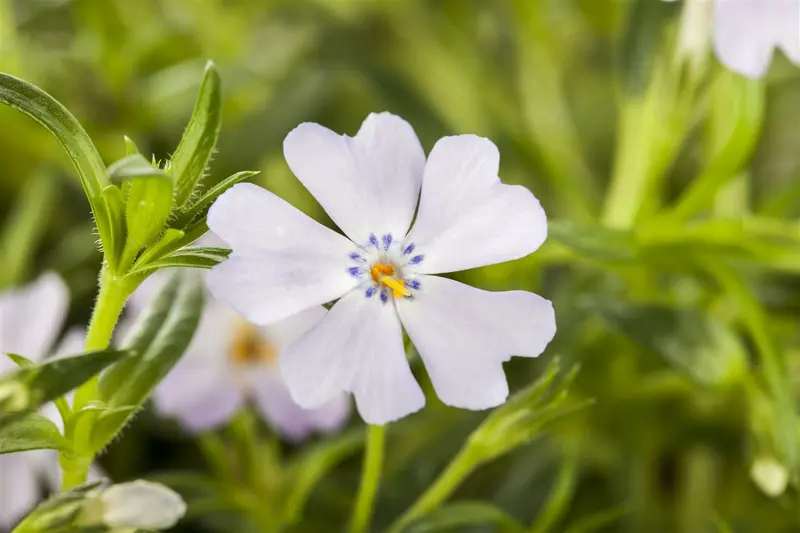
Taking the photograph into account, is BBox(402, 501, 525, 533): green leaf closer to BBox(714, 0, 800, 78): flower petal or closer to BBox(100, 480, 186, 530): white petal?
BBox(100, 480, 186, 530): white petal

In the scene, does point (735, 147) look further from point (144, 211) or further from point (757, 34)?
point (144, 211)

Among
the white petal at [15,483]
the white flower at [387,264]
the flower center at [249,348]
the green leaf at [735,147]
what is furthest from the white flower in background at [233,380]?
the green leaf at [735,147]

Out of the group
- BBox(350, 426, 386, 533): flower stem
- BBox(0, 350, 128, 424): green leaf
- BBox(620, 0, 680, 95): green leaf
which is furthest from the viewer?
BBox(620, 0, 680, 95): green leaf

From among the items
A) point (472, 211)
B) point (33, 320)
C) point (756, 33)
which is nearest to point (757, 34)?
point (756, 33)

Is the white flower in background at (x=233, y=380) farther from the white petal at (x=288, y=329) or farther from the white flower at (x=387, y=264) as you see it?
the white flower at (x=387, y=264)

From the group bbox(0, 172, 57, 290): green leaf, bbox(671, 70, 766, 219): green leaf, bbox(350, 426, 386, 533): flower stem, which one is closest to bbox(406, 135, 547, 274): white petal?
bbox(350, 426, 386, 533): flower stem

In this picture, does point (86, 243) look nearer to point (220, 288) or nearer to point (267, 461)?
point (267, 461)

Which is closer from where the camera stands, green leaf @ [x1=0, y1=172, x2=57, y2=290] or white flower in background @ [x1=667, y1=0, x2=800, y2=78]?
white flower in background @ [x1=667, y1=0, x2=800, y2=78]

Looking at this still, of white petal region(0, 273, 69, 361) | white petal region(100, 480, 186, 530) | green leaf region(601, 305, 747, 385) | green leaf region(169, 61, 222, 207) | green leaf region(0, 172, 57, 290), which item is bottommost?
white petal region(100, 480, 186, 530)
